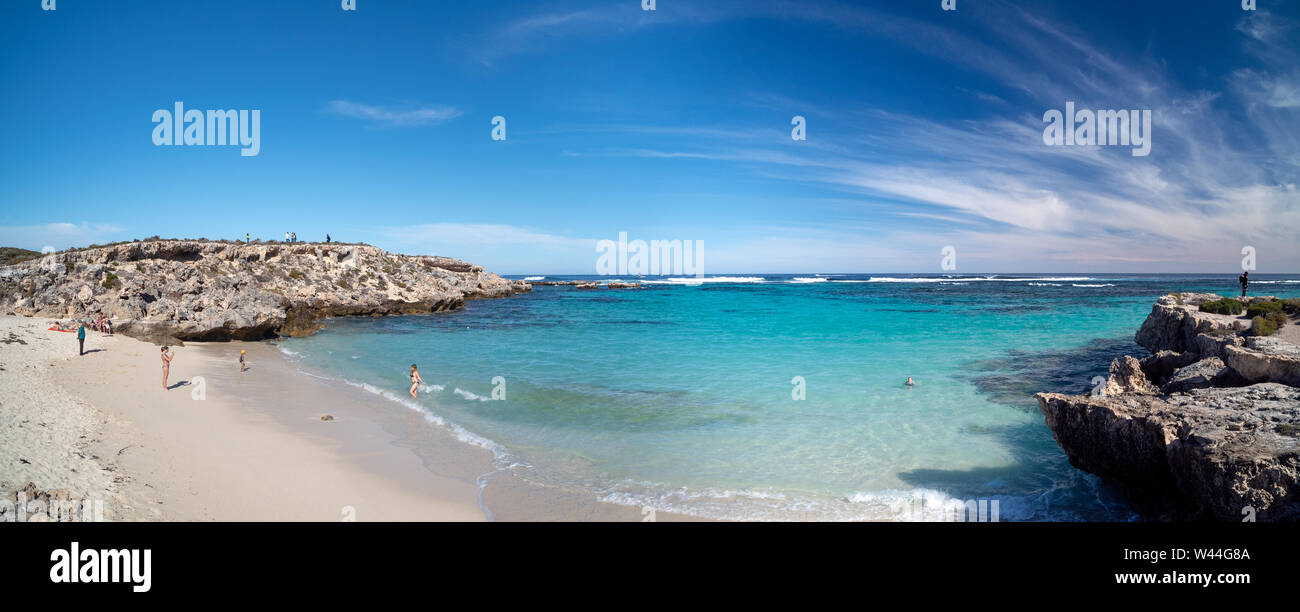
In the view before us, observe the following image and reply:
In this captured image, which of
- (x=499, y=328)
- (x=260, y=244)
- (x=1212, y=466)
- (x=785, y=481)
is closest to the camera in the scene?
(x=1212, y=466)

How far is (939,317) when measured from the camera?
126 feet

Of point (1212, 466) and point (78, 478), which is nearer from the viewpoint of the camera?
point (1212, 466)

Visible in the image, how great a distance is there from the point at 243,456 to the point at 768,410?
35.9ft

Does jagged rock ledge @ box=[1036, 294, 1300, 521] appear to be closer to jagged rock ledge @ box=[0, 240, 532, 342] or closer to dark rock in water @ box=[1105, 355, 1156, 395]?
dark rock in water @ box=[1105, 355, 1156, 395]

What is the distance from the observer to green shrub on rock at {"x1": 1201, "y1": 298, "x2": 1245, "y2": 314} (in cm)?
1744

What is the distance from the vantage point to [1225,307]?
17.7m

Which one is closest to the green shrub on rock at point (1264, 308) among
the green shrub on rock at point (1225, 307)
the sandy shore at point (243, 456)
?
the green shrub on rock at point (1225, 307)

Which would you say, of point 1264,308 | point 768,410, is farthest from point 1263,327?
point 768,410

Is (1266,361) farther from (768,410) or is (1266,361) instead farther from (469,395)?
(469,395)

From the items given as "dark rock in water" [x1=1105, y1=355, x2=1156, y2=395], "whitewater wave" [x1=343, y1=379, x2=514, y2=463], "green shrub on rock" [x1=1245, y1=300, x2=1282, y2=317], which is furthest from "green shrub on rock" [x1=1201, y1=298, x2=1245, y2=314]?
"whitewater wave" [x1=343, y1=379, x2=514, y2=463]

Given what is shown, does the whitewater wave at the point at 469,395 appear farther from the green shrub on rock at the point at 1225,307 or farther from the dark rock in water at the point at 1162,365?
the green shrub on rock at the point at 1225,307
